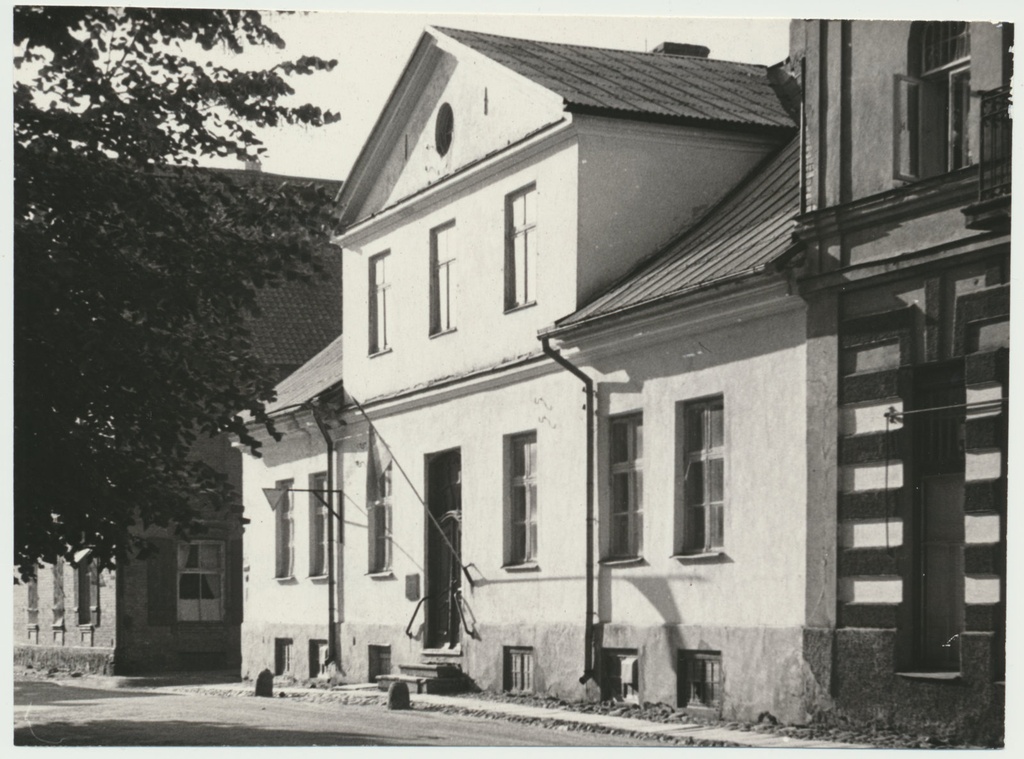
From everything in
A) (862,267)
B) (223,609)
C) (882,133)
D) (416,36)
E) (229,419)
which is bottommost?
(223,609)

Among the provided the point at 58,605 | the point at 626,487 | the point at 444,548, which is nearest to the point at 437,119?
the point at 444,548

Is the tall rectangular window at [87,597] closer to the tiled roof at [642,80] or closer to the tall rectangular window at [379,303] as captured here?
the tall rectangular window at [379,303]

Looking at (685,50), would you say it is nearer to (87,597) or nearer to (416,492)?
(416,492)

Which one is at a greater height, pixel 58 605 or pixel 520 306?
pixel 520 306

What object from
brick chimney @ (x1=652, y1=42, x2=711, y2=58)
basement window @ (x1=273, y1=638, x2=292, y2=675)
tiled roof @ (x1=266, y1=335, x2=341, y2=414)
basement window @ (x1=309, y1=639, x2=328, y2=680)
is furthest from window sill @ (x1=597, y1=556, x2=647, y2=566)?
basement window @ (x1=273, y1=638, x2=292, y2=675)

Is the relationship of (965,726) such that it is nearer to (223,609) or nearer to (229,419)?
(229,419)

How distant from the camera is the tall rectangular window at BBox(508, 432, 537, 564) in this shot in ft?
73.1

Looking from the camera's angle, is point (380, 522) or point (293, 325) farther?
point (293, 325)

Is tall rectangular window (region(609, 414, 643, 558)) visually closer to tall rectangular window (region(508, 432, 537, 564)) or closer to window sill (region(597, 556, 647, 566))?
window sill (region(597, 556, 647, 566))

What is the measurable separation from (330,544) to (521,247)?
681 centimetres

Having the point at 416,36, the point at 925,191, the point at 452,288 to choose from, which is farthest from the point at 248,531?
the point at 925,191

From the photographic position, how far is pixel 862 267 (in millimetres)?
16203

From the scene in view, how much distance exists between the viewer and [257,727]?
19.4 metres

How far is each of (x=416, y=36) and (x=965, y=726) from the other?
39.3 feet
